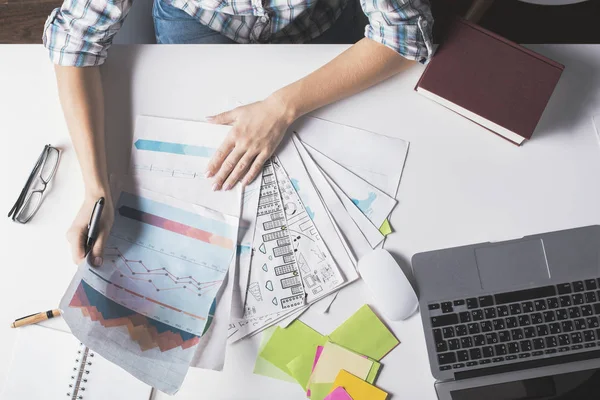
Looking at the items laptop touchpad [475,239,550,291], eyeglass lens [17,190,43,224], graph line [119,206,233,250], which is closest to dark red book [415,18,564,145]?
laptop touchpad [475,239,550,291]

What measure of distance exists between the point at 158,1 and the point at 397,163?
0.62 meters

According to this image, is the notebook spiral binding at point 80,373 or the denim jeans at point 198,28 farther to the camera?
the denim jeans at point 198,28

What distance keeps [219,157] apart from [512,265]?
50cm

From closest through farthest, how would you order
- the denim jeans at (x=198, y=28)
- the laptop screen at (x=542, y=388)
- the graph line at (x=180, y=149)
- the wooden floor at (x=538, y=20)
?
the laptop screen at (x=542, y=388) < the graph line at (x=180, y=149) < the denim jeans at (x=198, y=28) < the wooden floor at (x=538, y=20)

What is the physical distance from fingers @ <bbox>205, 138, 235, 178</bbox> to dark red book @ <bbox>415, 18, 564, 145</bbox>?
32 centimetres

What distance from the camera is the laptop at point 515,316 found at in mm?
729

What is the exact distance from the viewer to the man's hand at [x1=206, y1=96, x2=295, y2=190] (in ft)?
2.67

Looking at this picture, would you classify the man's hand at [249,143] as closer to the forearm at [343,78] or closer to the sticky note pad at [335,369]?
the forearm at [343,78]

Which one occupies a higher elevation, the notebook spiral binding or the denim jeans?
the denim jeans

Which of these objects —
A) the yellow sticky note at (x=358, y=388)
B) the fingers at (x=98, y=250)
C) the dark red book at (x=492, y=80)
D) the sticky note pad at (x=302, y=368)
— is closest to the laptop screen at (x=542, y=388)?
the yellow sticky note at (x=358, y=388)

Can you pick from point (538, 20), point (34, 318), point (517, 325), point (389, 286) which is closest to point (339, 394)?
point (389, 286)

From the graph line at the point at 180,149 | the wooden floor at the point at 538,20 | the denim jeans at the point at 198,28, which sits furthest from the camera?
the wooden floor at the point at 538,20

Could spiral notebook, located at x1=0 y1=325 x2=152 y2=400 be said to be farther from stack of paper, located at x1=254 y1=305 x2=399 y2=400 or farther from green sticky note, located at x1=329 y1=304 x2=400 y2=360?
green sticky note, located at x1=329 y1=304 x2=400 y2=360

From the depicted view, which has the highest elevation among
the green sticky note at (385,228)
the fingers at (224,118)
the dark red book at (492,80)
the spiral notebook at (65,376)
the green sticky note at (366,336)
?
the dark red book at (492,80)
